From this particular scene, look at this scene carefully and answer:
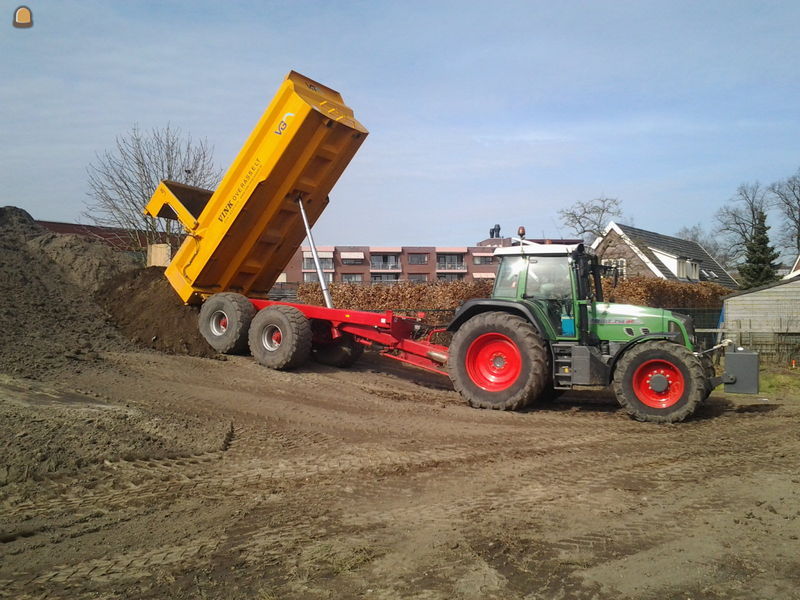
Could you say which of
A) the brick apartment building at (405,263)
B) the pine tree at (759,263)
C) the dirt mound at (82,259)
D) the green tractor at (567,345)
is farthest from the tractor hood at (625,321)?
the brick apartment building at (405,263)

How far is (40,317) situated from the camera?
10.5 meters

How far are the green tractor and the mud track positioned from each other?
0.52 m

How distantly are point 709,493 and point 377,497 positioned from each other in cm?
268

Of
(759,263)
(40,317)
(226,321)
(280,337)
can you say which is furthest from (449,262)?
(40,317)

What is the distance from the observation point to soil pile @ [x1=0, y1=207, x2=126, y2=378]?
868 centimetres

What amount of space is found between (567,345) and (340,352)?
4.09m

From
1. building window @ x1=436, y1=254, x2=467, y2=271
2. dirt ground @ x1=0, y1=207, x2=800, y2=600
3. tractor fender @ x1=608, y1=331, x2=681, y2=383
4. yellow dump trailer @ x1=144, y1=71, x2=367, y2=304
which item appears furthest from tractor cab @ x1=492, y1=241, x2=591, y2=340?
building window @ x1=436, y1=254, x2=467, y2=271

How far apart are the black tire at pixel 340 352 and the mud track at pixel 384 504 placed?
2.71 m

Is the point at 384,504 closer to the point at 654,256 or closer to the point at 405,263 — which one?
the point at 654,256

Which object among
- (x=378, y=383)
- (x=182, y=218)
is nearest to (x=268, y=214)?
(x=182, y=218)

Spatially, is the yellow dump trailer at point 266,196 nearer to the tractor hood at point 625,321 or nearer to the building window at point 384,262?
the tractor hood at point 625,321

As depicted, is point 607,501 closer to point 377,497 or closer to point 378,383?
point 377,497

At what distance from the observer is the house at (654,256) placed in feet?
87.1

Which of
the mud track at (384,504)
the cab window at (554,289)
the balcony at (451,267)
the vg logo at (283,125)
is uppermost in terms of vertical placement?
the balcony at (451,267)
